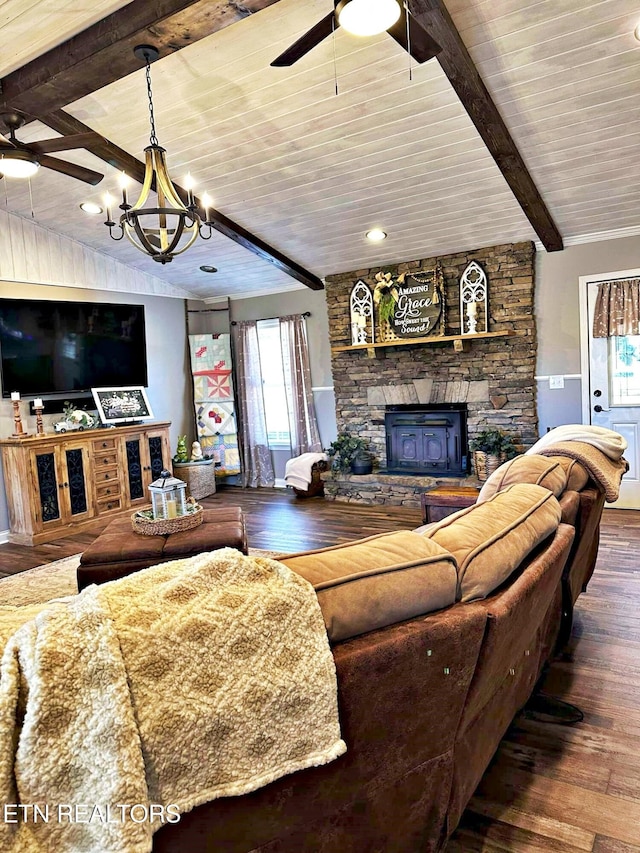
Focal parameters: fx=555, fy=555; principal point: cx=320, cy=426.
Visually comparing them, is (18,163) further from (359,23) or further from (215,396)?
(215,396)

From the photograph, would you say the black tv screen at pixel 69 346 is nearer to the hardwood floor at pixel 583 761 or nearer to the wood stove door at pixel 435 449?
the wood stove door at pixel 435 449

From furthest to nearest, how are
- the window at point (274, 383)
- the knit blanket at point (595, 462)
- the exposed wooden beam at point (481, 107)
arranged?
the window at point (274, 383) < the exposed wooden beam at point (481, 107) < the knit blanket at point (595, 462)

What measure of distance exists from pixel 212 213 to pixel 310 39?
287 centimetres

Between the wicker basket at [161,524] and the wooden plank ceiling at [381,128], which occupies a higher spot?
the wooden plank ceiling at [381,128]

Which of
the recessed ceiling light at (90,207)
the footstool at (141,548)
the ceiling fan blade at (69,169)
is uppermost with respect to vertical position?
the recessed ceiling light at (90,207)

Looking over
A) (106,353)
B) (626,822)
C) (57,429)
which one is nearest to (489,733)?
(626,822)

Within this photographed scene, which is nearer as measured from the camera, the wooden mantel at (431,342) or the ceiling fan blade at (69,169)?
the ceiling fan blade at (69,169)

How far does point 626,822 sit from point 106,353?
19.0 feet

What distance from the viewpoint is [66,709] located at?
0.75 meters

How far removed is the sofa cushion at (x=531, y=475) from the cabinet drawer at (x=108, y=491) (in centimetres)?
424

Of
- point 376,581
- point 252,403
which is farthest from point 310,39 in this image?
point 252,403

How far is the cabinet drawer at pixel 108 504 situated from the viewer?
5.50 meters

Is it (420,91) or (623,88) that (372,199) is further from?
(623,88)

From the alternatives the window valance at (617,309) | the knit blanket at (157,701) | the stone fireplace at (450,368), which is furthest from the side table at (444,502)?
the knit blanket at (157,701)
